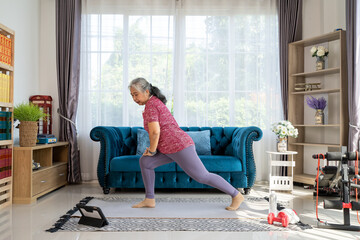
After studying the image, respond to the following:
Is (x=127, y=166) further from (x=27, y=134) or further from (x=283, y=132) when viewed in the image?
(x=283, y=132)

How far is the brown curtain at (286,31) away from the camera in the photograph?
5086 mm

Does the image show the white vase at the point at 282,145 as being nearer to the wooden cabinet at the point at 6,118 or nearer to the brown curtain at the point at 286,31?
the brown curtain at the point at 286,31

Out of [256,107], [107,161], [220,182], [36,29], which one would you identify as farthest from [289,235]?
[36,29]

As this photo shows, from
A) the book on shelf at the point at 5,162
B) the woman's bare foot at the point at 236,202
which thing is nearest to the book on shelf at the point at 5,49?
the book on shelf at the point at 5,162

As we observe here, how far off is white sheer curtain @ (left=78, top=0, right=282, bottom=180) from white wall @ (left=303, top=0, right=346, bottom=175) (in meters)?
0.47

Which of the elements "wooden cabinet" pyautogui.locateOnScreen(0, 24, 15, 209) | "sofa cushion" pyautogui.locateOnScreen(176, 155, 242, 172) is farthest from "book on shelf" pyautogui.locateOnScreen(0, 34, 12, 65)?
"sofa cushion" pyautogui.locateOnScreen(176, 155, 242, 172)

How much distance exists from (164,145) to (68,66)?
2.56 metres

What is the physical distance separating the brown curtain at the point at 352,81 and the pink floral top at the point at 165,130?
82.9 inches

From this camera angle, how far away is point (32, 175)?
369 centimetres

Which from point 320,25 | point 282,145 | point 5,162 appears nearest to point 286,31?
point 320,25

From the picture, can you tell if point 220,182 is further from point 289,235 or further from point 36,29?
point 36,29

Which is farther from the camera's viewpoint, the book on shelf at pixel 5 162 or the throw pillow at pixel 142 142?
the throw pillow at pixel 142 142

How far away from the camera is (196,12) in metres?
5.21

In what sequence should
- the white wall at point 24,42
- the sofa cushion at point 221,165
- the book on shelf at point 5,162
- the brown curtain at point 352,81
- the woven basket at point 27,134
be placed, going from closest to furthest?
the book on shelf at point 5,162 < the woven basket at point 27,134 < the brown curtain at point 352,81 < the sofa cushion at point 221,165 < the white wall at point 24,42
